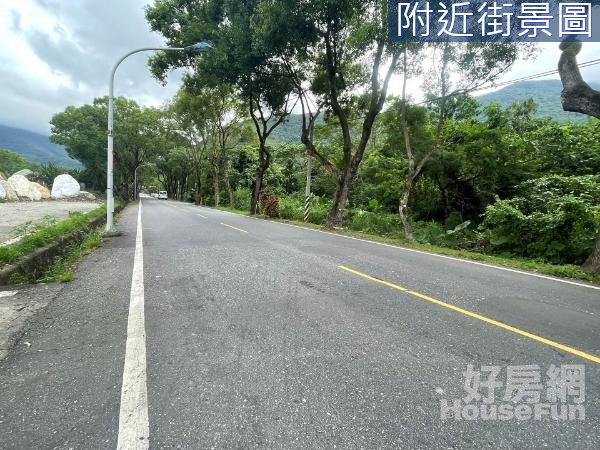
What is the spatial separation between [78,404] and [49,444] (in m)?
0.37

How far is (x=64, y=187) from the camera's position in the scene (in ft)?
118

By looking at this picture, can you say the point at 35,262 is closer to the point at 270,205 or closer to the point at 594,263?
the point at 594,263

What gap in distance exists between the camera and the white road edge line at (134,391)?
209cm

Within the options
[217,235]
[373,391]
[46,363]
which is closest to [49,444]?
[46,363]

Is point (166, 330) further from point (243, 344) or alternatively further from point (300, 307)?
point (300, 307)

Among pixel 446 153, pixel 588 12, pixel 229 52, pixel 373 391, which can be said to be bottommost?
pixel 373 391

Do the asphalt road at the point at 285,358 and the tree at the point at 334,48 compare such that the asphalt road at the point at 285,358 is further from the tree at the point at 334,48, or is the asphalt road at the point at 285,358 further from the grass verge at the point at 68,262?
the tree at the point at 334,48

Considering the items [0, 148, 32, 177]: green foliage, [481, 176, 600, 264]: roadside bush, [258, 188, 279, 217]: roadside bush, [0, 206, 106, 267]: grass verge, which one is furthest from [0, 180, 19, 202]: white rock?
[0, 148, 32, 177]: green foliage

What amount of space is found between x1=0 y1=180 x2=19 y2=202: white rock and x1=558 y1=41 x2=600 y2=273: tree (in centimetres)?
3225

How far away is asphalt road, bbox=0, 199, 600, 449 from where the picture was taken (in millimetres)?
2184

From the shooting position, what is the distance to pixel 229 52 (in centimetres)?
1477

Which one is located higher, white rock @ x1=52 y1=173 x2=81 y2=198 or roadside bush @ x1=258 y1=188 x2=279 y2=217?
white rock @ x1=52 y1=173 x2=81 y2=198

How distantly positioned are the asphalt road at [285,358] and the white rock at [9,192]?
26.2 metres

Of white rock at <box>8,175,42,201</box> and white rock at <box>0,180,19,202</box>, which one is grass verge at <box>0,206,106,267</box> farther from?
white rock at <box>8,175,42,201</box>
